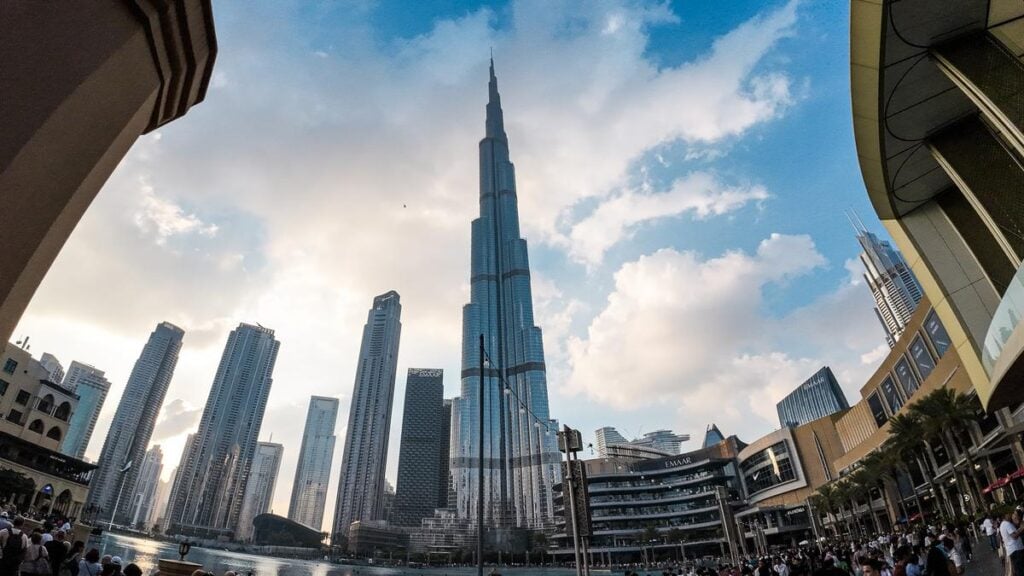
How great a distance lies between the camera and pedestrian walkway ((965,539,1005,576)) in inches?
582

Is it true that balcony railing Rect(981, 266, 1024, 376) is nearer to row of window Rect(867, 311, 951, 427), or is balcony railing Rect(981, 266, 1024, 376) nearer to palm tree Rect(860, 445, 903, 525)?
row of window Rect(867, 311, 951, 427)

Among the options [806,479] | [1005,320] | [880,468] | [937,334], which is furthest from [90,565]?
[806,479]

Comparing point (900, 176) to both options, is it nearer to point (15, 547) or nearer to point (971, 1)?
point (971, 1)

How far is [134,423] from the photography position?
18150 cm

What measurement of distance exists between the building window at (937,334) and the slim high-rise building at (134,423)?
20037cm

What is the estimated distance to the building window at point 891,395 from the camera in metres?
51.8

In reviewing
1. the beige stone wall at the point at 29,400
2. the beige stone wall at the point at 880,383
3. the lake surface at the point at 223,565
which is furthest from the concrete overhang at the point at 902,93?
the beige stone wall at the point at 29,400

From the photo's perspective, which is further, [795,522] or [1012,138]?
[795,522]

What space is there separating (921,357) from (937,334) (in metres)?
5.85

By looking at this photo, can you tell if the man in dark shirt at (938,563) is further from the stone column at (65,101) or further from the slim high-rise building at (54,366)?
the slim high-rise building at (54,366)

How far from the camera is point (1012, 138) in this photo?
1355 cm

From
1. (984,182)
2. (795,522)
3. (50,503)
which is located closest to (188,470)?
(50,503)

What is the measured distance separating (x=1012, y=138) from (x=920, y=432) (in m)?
33.3

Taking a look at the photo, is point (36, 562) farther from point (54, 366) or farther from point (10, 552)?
point (54, 366)
